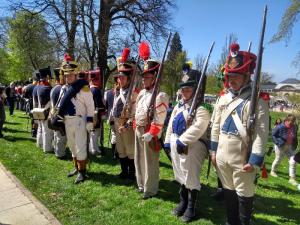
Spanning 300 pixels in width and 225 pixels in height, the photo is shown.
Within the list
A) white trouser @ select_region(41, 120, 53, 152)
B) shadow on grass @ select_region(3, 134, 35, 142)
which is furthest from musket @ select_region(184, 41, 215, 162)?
shadow on grass @ select_region(3, 134, 35, 142)

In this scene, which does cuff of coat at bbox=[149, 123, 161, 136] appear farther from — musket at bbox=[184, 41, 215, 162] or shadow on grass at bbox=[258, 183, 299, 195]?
shadow on grass at bbox=[258, 183, 299, 195]

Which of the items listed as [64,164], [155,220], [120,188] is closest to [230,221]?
[155,220]

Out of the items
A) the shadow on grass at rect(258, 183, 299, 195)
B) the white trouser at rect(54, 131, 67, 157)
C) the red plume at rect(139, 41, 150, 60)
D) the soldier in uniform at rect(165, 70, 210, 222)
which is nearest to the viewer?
the soldier in uniform at rect(165, 70, 210, 222)

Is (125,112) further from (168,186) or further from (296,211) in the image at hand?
(296,211)

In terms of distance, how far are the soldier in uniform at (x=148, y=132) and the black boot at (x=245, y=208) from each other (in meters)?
1.88

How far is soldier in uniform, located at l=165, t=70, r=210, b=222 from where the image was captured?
5.08 m

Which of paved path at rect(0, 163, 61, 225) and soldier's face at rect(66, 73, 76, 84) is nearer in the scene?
paved path at rect(0, 163, 61, 225)

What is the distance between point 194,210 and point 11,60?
1970 inches

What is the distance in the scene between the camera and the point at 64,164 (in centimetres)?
873

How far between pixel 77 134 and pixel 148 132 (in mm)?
1902

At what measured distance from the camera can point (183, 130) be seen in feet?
17.2

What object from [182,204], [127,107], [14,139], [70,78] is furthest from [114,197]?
[14,139]

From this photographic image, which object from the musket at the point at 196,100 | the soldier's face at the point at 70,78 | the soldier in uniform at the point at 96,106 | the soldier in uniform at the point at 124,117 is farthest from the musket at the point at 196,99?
the soldier in uniform at the point at 96,106

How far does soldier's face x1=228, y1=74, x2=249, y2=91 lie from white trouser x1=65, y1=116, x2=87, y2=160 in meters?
3.59
